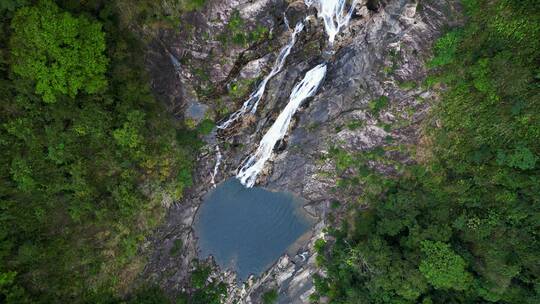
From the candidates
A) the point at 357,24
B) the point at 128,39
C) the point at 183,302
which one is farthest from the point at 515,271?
the point at 128,39

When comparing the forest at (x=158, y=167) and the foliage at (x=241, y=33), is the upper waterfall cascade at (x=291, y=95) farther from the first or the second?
the forest at (x=158, y=167)

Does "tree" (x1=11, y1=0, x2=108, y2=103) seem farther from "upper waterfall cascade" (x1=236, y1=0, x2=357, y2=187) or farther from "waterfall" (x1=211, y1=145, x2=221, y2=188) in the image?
"upper waterfall cascade" (x1=236, y1=0, x2=357, y2=187)

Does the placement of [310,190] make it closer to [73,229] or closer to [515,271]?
[515,271]

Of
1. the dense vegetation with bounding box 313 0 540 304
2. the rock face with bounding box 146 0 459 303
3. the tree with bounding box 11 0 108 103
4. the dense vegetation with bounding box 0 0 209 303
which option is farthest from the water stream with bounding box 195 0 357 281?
the tree with bounding box 11 0 108 103

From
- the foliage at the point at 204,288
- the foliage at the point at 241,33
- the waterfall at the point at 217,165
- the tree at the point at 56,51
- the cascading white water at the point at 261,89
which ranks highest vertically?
the tree at the point at 56,51

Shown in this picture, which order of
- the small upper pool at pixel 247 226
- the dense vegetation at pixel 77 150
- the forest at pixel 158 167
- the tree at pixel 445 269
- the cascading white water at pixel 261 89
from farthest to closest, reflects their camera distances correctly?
the small upper pool at pixel 247 226, the cascading white water at pixel 261 89, the tree at pixel 445 269, the forest at pixel 158 167, the dense vegetation at pixel 77 150

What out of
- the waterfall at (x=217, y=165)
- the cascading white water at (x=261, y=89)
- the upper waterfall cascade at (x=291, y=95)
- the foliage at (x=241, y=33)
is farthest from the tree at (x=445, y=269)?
the foliage at (x=241, y=33)
